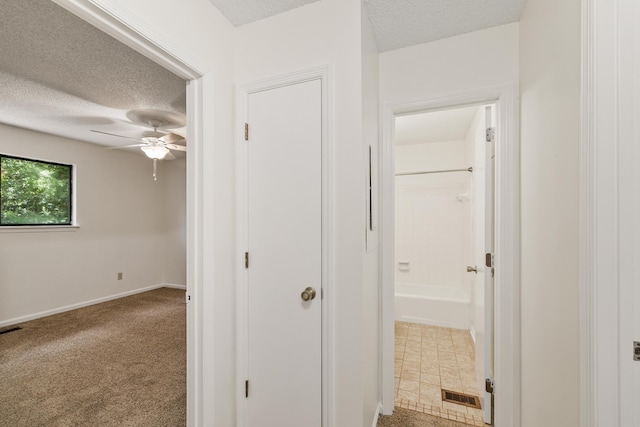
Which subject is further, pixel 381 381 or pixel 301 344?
pixel 381 381

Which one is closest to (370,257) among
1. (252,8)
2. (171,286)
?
(252,8)

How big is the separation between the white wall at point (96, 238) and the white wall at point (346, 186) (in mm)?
4502

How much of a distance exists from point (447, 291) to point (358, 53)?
3706mm

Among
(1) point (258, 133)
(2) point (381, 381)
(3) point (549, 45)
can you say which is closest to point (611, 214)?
(3) point (549, 45)

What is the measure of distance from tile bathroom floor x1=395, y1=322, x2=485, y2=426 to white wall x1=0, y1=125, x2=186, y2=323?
441 centimetres

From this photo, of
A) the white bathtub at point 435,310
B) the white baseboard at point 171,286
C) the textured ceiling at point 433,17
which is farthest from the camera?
the white baseboard at point 171,286

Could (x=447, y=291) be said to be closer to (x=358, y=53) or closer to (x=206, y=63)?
(x=358, y=53)

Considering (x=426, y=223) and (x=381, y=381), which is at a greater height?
(x=426, y=223)

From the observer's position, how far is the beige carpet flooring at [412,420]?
5.92ft

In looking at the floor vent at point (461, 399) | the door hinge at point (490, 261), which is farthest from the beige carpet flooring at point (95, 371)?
the door hinge at point (490, 261)

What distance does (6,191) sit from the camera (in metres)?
3.46

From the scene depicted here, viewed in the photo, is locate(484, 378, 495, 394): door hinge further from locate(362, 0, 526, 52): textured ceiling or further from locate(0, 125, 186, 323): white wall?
locate(0, 125, 186, 323): white wall

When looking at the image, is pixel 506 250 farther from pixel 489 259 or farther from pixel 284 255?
pixel 284 255

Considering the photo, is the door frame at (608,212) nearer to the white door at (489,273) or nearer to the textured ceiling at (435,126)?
the white door at (489,273)
